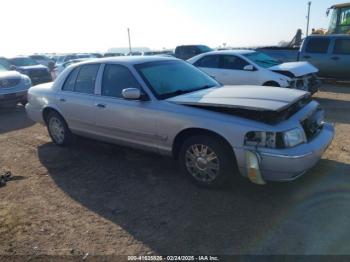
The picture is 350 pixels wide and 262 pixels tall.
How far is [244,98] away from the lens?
430 cm

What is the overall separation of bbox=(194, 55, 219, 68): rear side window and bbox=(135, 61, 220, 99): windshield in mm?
4862

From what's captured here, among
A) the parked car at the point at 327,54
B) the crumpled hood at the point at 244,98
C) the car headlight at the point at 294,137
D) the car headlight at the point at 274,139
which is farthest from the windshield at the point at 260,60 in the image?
the car headlight at the point at 274,139

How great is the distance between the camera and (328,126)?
15.7 ft

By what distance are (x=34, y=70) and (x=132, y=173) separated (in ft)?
42.3

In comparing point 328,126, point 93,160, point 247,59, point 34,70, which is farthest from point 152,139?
point 34,70

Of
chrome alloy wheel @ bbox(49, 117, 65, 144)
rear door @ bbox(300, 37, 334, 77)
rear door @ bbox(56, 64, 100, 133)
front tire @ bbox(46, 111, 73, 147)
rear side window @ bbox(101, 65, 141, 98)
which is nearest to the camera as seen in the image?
rear side window @ bbox(101, 65, 141, 98)

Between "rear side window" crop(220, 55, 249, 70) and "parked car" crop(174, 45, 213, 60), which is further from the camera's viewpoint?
"parked car" crop(174, 45, 213, 60)

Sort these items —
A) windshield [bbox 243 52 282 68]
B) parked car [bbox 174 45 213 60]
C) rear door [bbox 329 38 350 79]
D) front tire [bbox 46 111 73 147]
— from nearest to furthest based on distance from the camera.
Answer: front tire [bbox 46 111 73 147] → windshield [bbox 243 52 282 68] → rear door [bbox 329 38 350 79] → parked car [bbox 174 45 213 60]

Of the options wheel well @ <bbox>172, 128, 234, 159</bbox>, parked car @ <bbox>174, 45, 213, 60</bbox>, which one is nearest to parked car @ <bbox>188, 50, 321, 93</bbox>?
wheel well @ <bbox>172, 128, 234, 159</bbox>

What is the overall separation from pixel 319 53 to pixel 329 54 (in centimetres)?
38

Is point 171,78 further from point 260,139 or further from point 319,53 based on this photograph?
point 319,53

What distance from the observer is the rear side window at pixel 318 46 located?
13398 mm

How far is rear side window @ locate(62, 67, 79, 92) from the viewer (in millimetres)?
5998

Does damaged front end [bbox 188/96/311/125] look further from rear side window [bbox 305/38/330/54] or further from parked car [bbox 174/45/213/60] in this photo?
parked car [bbox 174/45/213/60]
